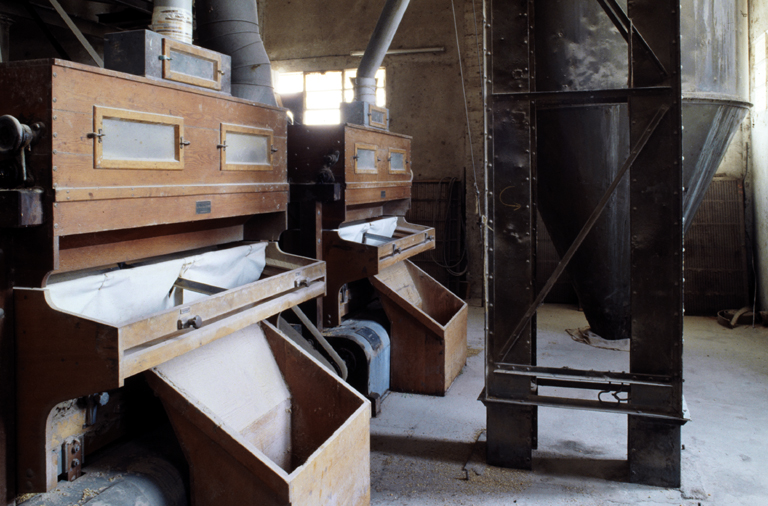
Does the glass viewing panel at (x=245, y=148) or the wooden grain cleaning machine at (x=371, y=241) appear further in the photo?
the wooden grain cleaning machine at (x=371, y=241)

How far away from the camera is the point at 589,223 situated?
317 cm

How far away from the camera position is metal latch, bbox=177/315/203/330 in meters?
2.22

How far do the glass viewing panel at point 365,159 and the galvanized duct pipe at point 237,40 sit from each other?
953 mm

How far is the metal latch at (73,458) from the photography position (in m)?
2.16

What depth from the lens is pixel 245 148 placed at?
9.91ft

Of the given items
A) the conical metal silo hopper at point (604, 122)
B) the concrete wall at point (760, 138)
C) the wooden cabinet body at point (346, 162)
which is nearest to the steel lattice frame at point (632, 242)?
the conical metal silo hopper at point (604, 122)

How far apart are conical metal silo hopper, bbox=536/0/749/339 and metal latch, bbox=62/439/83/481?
297 cm

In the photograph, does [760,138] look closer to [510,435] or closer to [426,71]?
[426,71]

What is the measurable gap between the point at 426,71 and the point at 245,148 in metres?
5.55

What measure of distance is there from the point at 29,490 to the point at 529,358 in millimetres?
2481

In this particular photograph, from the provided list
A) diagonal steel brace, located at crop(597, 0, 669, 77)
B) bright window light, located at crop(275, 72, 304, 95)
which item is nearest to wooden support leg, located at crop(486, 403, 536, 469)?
diagonal steel brace, located at crop(597, 0, 669, 77)

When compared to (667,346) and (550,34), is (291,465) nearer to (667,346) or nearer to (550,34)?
(667,346)

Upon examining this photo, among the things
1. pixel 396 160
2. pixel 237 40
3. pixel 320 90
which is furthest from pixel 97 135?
pixel 320 90

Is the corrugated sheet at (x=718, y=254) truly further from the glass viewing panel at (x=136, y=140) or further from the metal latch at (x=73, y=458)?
the metal latch at (x=73, y=458)
